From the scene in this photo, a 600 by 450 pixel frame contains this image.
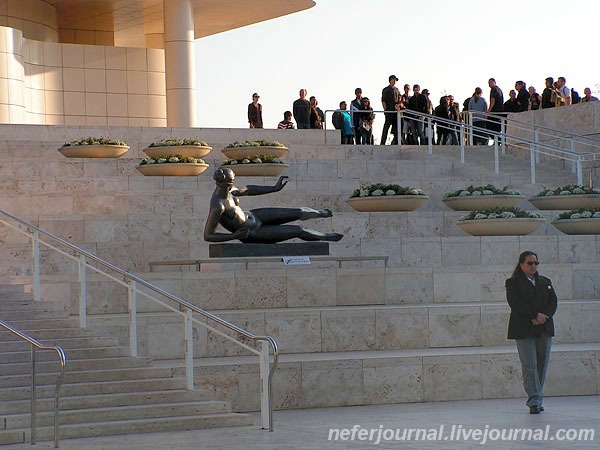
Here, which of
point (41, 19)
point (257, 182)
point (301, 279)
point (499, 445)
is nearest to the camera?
point (499, 445)

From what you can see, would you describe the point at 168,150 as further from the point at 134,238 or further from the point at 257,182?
the point at 134,238

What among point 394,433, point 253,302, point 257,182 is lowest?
point 394,433

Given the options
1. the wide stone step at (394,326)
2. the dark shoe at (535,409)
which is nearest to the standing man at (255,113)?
the wide stone step at (394,326)

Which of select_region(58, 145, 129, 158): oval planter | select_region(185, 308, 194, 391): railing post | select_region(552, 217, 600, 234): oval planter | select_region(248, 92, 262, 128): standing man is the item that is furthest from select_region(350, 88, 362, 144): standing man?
select_region(185, 308, 194, 391): railing post

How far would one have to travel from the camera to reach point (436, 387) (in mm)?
15703

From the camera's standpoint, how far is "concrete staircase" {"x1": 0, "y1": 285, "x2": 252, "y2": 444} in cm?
1264

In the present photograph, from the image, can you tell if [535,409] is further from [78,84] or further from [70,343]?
[78,84]

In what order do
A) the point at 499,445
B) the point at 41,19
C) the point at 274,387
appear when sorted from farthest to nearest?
the point at 41,19 < the point at 274,387 < the point at 499,445

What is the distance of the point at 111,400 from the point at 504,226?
8832 millimetres

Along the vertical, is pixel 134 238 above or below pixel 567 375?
above

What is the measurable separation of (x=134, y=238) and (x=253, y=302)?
3.14 m

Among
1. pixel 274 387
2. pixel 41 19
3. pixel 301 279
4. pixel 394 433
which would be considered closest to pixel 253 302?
pixel 301 279

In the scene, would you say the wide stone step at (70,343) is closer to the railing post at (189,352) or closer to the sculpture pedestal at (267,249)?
the railing post at (189,352)

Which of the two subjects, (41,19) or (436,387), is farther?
(41,19)
